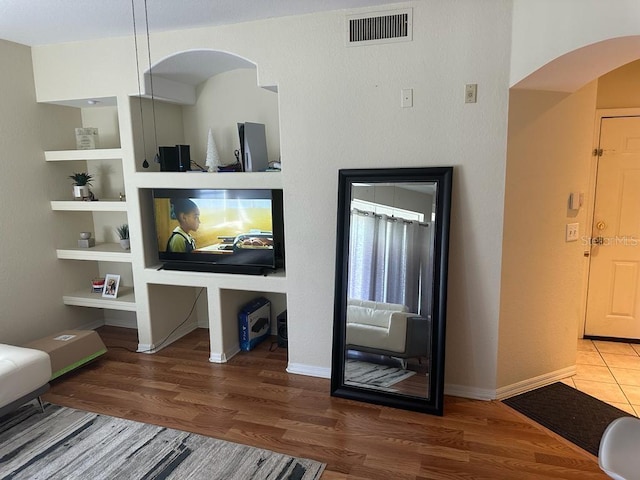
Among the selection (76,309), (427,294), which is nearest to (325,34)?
(427,294)

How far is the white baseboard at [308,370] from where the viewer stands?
3377 mm

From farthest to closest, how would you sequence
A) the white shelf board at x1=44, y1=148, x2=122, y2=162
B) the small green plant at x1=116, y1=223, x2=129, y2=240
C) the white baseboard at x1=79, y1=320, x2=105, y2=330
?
the white baseboard at x1=79, y1=320, x2=105, y2=330 < the small green plant at x1=116, y1=223, x2=129, y2=240 < the white shelf board at x1=44, y1=148, x2=122, y2=162

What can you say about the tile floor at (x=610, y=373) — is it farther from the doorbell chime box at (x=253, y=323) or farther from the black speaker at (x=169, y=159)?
the black speaker at (x=169, y=159)

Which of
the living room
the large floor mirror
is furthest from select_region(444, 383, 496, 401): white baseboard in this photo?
the large floor mirror

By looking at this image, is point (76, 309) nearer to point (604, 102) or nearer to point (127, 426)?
point (127, 426)

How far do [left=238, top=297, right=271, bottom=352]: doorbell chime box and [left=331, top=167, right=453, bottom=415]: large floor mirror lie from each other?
104 centimetres

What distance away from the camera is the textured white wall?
11.7ft

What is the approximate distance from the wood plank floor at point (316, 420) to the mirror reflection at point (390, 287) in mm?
257

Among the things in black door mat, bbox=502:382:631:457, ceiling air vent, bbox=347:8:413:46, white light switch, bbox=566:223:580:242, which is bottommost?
black door mat, bbox=502:382:631:457

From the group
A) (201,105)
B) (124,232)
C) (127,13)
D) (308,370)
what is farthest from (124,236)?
(308,370)

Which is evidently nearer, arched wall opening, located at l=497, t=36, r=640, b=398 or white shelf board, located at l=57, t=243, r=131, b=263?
arched wall opening, located at l=497, t=36, r=640, b=398

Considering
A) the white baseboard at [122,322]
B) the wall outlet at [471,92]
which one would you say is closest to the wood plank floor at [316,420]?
the white baseboard at [122,322]

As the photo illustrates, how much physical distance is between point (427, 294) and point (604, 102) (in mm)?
2422

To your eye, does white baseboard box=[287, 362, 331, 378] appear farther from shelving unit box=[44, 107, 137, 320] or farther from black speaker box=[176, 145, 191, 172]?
black speaker box=[176, 145, 191, 172]
